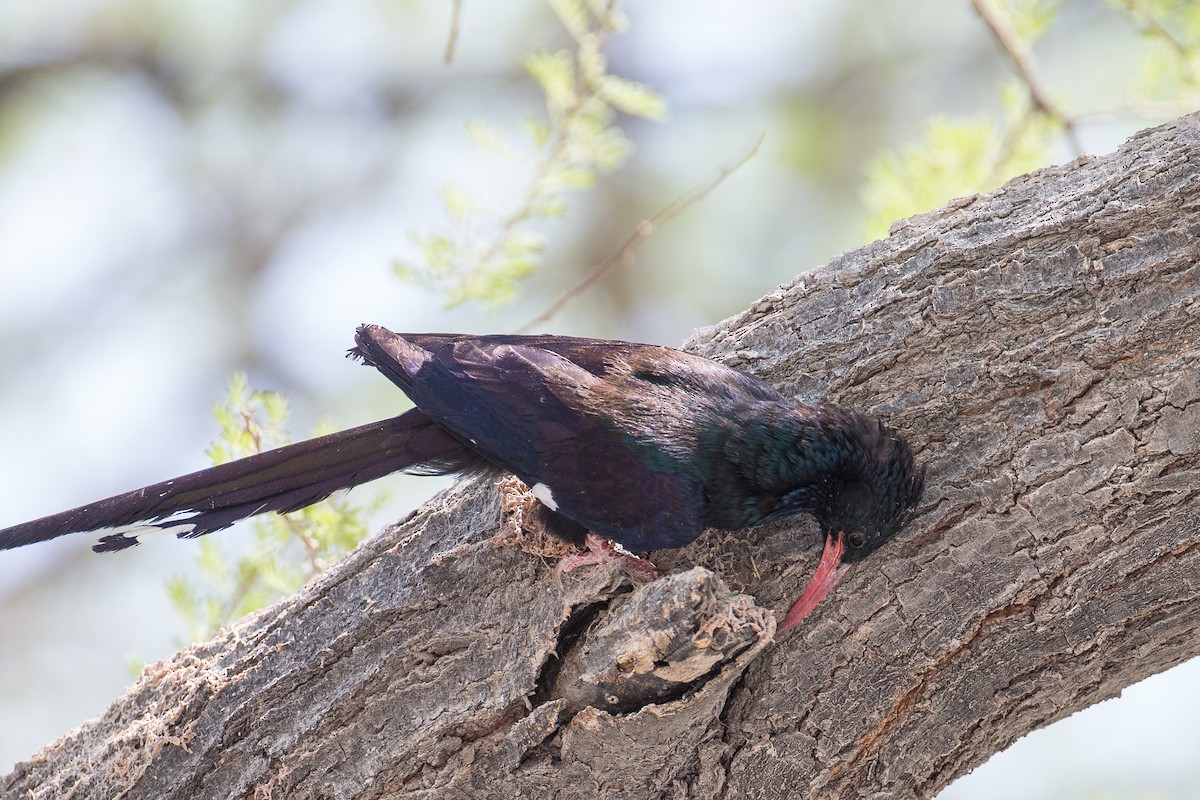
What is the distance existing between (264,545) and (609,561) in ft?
5.22

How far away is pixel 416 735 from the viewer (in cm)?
246

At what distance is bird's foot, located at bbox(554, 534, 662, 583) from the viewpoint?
99.5 inches

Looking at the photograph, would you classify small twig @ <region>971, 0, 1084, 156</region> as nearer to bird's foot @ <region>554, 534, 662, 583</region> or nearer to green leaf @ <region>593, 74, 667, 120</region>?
green leaf @ <region>593, 74, 667, 120</region>

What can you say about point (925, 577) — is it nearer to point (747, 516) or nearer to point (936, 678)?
point (936, 678)

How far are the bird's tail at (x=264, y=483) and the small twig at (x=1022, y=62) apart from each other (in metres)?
2.85

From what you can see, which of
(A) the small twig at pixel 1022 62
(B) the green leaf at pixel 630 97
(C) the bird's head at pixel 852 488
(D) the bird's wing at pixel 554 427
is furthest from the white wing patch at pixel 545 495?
(A) the small twig at pixel 1022 62

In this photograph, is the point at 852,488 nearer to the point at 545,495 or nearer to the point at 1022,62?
the point at 545,495

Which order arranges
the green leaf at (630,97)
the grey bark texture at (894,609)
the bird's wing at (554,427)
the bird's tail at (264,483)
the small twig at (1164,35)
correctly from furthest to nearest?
the small twig at (1164,35)
the green leaf at (630,97)
the bird's tail at (264,483)
the bird's wing at (554,427)
the grey bark texture at (894,609)

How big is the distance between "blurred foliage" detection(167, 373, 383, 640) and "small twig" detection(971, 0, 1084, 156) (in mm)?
3041

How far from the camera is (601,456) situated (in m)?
2.62

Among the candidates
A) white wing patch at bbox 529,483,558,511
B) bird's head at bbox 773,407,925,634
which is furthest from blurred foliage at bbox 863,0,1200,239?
white wing patch at bbox 529,483,558,511

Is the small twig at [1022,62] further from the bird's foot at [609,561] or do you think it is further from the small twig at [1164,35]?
the bird's foot at [609,561]

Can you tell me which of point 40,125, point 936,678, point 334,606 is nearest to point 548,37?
point 40,125

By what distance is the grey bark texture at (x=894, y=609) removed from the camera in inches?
91.4
